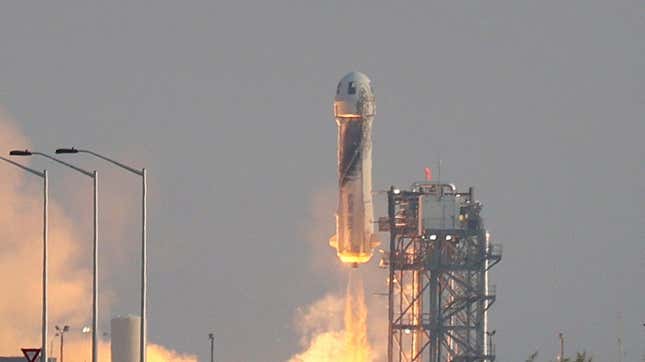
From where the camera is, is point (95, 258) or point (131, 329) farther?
point (131, 329)

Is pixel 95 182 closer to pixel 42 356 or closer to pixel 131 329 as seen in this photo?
pixel 42 356

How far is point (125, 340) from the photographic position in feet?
618

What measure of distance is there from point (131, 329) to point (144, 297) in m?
44.9

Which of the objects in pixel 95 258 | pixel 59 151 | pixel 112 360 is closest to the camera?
pixel 59 151

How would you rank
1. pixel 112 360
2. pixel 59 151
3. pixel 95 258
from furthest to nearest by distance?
pixel 112 360 < pixel 95 258 < pixel 59 151

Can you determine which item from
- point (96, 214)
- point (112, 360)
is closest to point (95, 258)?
point (96, 214)

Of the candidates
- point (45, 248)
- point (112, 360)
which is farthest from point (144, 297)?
point (112, 360)

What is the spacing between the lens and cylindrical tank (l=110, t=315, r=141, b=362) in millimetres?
187500

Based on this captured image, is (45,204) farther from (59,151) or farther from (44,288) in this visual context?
(59,151)

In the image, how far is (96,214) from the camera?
149500mm

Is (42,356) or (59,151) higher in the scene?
(59,151)

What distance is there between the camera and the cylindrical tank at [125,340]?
18750cm

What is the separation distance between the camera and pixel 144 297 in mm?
144875

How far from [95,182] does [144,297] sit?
774cm
